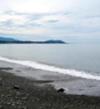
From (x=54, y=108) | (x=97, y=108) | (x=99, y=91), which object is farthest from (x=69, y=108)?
(x=99, y=91)

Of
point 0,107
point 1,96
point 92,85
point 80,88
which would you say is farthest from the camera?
point 92,85

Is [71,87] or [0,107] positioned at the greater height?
[0,107]

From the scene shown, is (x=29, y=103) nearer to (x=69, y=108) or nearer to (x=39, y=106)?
(x=39, y=106)

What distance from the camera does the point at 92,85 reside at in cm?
2430

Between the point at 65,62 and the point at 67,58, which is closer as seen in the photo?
the point at 65,62

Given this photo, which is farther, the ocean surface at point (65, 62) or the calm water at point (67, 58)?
the calm water at point (67, 58)

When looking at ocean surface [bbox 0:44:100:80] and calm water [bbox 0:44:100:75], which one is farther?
calm water [bbox 0:44:100:75]

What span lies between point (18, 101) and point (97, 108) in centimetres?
392

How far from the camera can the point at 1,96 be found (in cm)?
1277

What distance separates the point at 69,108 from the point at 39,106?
145 centimetres

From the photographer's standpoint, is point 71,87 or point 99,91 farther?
point 71,87

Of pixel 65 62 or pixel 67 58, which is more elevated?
pixel 65 62

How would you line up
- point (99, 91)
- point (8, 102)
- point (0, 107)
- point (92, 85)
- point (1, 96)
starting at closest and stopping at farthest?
point (0, 107), point (8, 102), point (1, 96), point (99, 91), point (92, 85)

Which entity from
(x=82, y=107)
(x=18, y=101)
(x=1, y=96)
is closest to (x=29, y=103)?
(x=18, y=101)
